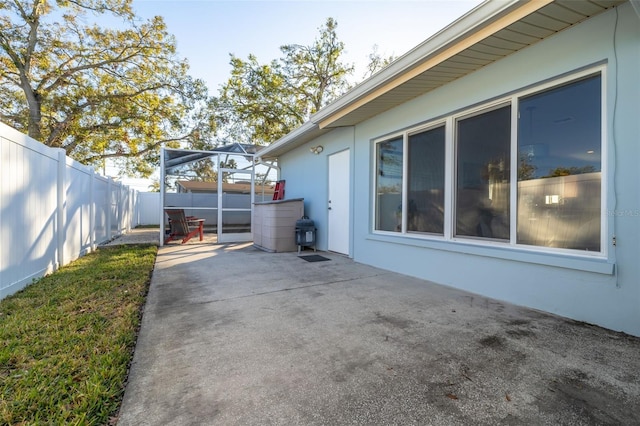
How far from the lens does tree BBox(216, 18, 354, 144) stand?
1438 centimetres

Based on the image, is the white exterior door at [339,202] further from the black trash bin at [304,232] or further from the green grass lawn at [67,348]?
the green grass lawn at [67,348]

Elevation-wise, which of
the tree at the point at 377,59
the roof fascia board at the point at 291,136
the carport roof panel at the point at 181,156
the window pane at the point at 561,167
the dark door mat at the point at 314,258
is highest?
the tree at the point at 377,59

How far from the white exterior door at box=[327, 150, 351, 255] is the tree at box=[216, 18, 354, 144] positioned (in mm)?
8902

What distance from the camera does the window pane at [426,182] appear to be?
14.0 feet

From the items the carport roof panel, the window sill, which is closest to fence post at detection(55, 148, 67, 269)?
the carport roof panel

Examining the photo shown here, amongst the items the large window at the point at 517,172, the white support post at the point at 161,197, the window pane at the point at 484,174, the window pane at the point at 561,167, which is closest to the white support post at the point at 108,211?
the white support post at the point at 161,197

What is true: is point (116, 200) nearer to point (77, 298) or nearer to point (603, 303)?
point (77, 298)

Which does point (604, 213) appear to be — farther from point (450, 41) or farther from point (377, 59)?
point (377, 59)

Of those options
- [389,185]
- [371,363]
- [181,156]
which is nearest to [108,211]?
[181,156]

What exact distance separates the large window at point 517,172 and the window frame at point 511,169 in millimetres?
14

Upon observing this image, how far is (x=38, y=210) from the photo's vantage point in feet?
13.9

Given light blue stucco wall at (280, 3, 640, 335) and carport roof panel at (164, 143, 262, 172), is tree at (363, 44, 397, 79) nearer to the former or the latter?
carport roof panel at (164, 143, 262, 172)

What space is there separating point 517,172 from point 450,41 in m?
1.60

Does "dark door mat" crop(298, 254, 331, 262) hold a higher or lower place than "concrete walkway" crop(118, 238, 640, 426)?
higher
